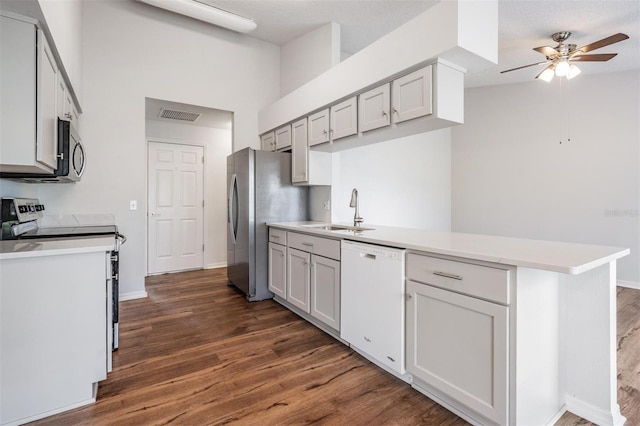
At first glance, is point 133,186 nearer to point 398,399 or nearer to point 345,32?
point 345,32

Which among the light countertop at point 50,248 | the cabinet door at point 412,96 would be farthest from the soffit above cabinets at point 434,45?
the light countertop at point 50,248

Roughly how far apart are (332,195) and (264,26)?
2.31 meters

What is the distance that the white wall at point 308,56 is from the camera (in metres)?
3.62

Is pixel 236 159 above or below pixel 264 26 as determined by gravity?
below

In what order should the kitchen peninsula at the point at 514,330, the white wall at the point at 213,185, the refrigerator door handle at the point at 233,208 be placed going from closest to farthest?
the kitchen peninsula at the point at 514,330
the refrigerator door handle at the point at 233,208
the white wall at the point at 213,185

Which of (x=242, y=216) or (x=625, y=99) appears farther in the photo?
(x=625, y=99)

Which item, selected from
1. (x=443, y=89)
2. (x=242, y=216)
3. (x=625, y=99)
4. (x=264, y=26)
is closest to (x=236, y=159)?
(x=242, y=216)

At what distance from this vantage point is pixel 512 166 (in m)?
5.01

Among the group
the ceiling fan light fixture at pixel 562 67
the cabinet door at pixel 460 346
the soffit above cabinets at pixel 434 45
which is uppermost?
the ceiling fan light fixture at pixel 562 67

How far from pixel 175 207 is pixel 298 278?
9.85 feet

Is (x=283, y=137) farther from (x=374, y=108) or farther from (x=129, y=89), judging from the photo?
(x=129, y=89)

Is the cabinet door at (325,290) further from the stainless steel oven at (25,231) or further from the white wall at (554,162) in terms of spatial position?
the white wall at (554,162)

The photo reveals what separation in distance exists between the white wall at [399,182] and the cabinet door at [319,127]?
42 centimetres

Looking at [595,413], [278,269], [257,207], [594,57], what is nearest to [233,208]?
[257,207]
